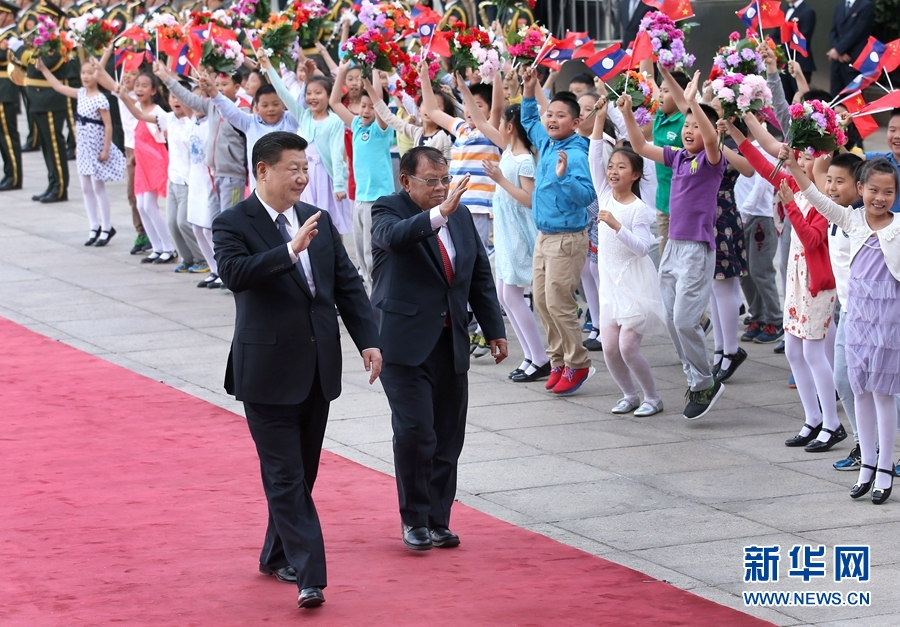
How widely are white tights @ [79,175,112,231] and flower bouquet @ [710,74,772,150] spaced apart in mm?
9664

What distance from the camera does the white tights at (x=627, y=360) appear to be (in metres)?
8.70

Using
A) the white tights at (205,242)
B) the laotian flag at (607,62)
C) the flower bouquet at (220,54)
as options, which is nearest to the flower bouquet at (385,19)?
the flower bouquet at (220,54)

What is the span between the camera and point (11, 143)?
19.6m

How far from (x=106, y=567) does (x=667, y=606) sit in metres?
2.58

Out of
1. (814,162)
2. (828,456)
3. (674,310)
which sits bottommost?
(828,456)

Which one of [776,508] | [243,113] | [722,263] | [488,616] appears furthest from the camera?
[243,113]

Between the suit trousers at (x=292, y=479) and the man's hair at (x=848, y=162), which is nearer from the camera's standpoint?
the suit trousers at (x=292, y=479)

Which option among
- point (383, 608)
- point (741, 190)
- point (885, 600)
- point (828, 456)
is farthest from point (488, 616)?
point (741, 190)

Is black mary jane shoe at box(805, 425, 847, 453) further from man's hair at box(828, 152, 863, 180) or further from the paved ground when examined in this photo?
man's hair at box(828, 152, 863, 180)

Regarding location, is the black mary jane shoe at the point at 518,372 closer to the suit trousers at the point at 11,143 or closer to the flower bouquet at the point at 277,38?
the flower bouquet at the point at 277,38

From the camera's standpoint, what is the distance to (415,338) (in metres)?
6.56

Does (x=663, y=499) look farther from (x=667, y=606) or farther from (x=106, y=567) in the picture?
(x=106, y=567)

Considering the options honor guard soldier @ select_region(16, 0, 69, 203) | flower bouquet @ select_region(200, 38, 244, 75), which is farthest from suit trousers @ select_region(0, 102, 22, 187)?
flower bouquet @ select_region(200, 38, 244, 75)

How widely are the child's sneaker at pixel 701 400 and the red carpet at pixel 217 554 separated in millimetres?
2171
